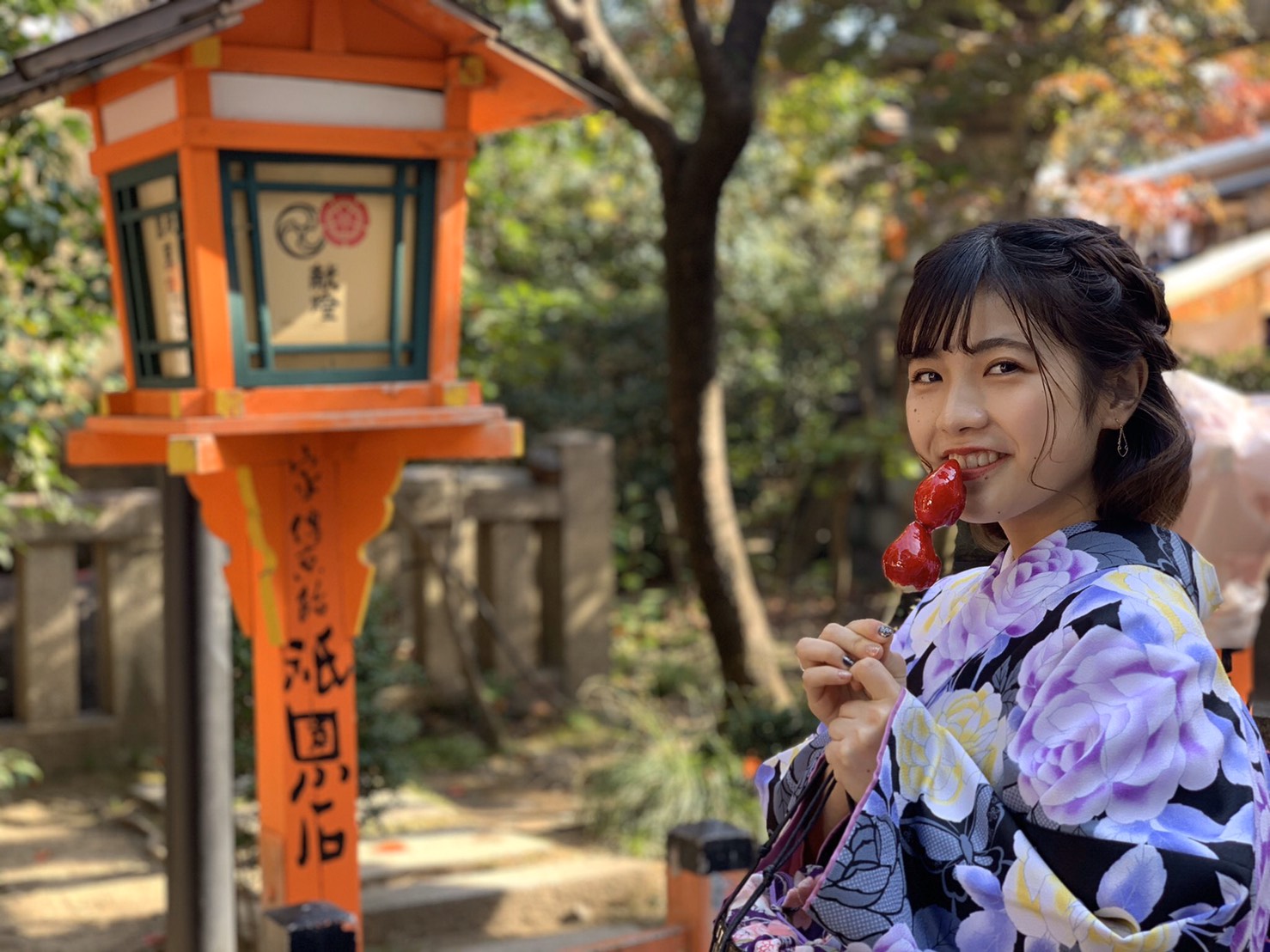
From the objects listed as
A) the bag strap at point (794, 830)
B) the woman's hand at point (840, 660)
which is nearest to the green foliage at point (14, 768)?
the bag strap at point (794, 830)

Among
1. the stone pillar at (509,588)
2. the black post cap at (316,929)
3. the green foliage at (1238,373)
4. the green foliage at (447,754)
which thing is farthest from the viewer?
the stone pillar at (509,588)

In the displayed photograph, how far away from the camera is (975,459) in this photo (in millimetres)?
1585

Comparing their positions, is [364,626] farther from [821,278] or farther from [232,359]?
[821,278]

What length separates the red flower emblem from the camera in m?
3.24

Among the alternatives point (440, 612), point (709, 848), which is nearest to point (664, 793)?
point (440, 612)

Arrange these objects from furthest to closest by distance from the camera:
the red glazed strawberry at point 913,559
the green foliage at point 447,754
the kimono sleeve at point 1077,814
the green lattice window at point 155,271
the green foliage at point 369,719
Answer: the green foliage at point 447,754 → the green foliage at point 369,719 → the green lattice window at point 155,271 → the red glazed strawberry at point 913,559 → the kimono sleeve at point 1077,814

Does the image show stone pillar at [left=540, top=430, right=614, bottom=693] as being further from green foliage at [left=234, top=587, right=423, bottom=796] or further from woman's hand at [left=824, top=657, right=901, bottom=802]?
woman's hand at [left=824, top=657, right=901, bottom=802]

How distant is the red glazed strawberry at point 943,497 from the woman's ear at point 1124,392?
187 mm

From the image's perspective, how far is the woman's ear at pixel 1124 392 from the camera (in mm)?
1582

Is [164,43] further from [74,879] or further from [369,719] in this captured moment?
[74,879]

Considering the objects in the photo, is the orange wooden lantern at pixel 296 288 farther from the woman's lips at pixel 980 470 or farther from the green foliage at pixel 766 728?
the green foliage at pixel 766 728

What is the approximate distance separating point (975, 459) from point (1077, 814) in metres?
0.43

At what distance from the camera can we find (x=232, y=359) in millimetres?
3109

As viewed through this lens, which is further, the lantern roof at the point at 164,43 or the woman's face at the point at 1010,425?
the lantern roof at the point at 164,43
